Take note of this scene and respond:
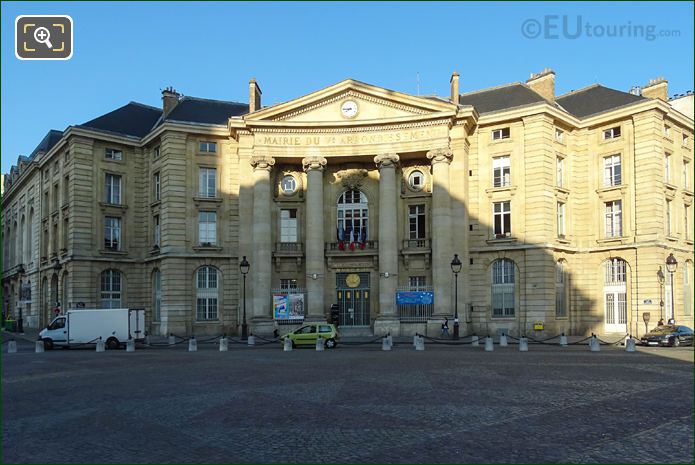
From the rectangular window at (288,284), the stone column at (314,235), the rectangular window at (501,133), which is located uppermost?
the rectangular window at (501,133)

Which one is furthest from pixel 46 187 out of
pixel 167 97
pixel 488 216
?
pixel 488 216

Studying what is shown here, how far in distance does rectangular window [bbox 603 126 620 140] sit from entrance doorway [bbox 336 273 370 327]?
65.6ft

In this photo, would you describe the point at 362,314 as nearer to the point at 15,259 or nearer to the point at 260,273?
the point at 260,273

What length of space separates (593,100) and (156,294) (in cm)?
3625

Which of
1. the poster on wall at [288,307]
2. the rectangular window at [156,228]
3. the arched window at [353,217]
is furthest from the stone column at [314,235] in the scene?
the rectangular window at [156,228]

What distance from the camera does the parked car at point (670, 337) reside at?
114 feet

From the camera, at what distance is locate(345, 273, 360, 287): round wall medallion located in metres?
48.7

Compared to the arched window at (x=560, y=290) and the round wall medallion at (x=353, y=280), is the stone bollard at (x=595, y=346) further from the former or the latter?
the round wall medallion at (x=353, y=280)

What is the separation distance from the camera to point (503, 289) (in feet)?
150

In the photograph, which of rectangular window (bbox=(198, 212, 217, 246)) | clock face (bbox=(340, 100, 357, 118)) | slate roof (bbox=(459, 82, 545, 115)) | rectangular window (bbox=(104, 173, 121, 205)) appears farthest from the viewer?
rectangular window (bbox=(104, 173, 121, 205))

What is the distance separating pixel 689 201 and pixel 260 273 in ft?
105

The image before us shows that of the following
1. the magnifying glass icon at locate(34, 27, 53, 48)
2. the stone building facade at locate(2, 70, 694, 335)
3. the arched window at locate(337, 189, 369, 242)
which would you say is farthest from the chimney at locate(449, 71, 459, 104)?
the magnifying glass icon at locate(34, 27, 53, 48)

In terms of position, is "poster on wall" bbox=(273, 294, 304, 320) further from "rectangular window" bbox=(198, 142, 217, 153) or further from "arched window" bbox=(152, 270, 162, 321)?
"rectangular window" bbox=(198, 142, 217, 153)

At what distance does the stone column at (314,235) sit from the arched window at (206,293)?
720 centimetres
